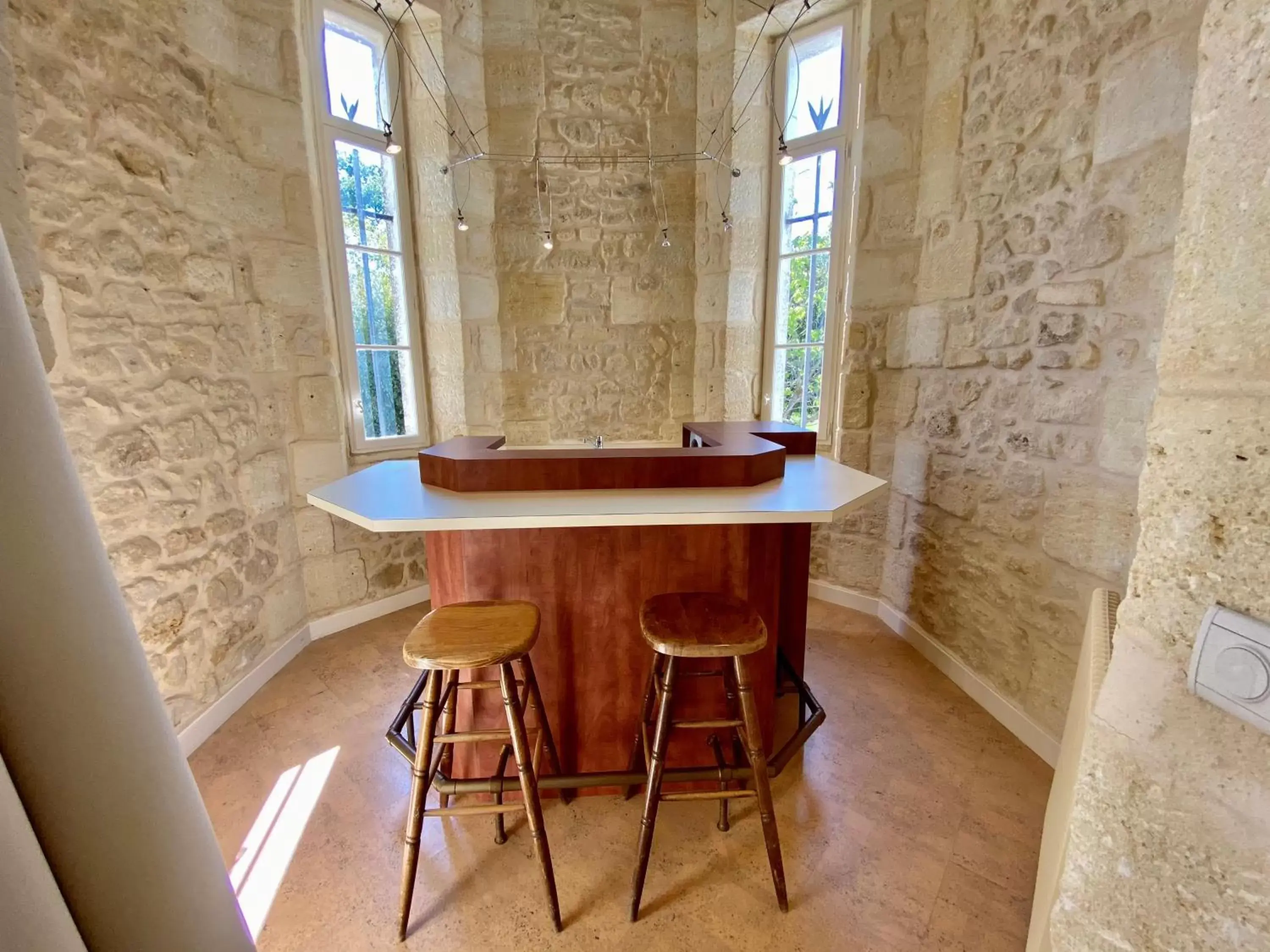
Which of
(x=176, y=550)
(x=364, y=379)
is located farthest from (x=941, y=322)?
(x=176, y=550)

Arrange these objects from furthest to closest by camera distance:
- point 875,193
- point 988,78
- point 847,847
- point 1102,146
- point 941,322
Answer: point 875,193 → point 941,322 → point 988,78 → point 1102,146 → point 847,847

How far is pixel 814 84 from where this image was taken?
3.01 meters

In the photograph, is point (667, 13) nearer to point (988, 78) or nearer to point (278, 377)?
point (988, 78)

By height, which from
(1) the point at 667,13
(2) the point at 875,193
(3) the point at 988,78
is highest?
(1) the point at 667,13

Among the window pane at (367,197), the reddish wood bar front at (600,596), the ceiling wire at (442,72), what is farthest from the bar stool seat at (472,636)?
the ceiling wire at (442,72)

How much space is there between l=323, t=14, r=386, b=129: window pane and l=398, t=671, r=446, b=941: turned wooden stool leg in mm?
3066

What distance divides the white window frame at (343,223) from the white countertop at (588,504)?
1.31 metres

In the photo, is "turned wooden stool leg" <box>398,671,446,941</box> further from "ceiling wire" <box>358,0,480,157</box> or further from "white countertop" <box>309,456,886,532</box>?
"ceiling wire" <box>358,0,480,157</box>

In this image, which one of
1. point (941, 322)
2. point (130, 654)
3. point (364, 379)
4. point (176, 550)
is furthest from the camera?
point (364, 379)

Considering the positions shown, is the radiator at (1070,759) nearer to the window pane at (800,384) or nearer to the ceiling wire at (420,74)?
the window pane at (800,384)

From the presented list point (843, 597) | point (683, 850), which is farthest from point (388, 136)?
point (843, 597)

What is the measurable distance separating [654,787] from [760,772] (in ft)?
0.94

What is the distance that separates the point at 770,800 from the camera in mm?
1358

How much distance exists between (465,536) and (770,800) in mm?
1139
